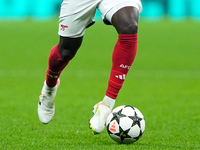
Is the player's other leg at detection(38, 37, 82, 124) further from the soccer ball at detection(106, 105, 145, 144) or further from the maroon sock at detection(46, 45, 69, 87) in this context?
the soccer ball at detection(106, 105, 145, 144)

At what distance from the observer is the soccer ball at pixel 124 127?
5301 millimetres

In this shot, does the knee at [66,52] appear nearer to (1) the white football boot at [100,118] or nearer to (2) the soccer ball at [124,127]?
(1) the white football boot at [100,118]

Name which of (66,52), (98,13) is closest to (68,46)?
(66,52)

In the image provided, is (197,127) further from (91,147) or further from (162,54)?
(162,54)

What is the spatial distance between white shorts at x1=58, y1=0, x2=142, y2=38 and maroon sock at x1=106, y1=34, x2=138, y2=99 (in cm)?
32

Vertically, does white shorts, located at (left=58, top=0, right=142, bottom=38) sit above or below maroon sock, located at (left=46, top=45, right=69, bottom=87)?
above

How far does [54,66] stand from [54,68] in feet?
0.17

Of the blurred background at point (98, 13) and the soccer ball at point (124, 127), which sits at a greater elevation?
the soccer ball at point (124, 127)

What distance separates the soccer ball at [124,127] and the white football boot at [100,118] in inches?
2.5

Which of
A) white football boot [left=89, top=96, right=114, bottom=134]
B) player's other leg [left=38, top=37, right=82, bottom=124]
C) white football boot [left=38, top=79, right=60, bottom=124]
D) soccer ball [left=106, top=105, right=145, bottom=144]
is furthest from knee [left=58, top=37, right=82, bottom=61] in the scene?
soccer ball [left=106, top=105, right=145, bottom=144]

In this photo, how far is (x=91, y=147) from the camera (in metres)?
5.19

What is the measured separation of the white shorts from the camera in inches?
213

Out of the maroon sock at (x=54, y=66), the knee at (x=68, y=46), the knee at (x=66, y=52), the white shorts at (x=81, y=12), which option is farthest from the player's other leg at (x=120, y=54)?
the maroon sock at (x=54, y=66)

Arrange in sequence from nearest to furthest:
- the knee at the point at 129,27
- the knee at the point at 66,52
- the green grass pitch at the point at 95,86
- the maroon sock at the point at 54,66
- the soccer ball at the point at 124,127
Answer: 1. the knee at the point at 129,27
2. the soccer ball at the point at 124,127
3. the green grass pitch at the point at 95,86
4. the knee at the point at 66,52
5. the maroon sock at the point at 54,66
